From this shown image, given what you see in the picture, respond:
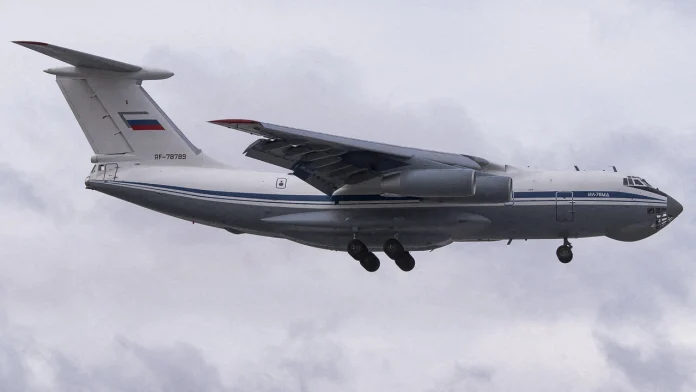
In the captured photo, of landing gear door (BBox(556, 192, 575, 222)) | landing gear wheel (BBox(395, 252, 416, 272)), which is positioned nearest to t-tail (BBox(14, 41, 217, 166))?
landing gear wheel (BBox(395, 252, 416, 272))

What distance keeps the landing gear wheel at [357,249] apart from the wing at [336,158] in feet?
2.61

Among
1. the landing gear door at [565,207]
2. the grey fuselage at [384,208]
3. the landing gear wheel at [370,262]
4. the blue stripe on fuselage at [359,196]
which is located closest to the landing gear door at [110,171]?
the grey fuselage at [384,208]

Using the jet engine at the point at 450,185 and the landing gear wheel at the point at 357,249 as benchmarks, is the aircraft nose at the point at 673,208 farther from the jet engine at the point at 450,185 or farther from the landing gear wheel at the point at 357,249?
the landing gear wheel at the point at 357,249

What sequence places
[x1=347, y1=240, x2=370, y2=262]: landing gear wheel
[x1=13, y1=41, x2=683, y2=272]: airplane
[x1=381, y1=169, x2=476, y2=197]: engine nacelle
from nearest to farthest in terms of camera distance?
[x1=381, y1=169, x2=476, y2=197]: engine nacelle
[x1=13, y1=41, x2=683, y2=272]: airplane
[x1=347, y1=240, x2=370, y2=262]: landing gear wheel

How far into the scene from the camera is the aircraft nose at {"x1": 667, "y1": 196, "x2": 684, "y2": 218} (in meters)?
16.1

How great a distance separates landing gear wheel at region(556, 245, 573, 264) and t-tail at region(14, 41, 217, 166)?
5.08 m

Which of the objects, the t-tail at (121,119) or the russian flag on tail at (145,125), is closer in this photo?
the t-tail at (121,119)

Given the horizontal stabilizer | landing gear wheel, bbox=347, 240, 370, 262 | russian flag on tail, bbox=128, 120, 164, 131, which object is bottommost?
landing gear wheel, bbox=347, 240, 370, 262

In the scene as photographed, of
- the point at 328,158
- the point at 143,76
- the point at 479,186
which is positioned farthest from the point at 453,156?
the point at 143,76

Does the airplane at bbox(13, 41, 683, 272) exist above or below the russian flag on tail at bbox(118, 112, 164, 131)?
below

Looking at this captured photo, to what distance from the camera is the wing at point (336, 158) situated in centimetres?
1545

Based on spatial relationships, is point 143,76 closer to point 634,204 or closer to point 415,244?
point 415,244

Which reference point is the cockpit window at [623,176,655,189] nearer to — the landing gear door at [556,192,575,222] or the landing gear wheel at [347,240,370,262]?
the landing gear door at [556,192,575,222]

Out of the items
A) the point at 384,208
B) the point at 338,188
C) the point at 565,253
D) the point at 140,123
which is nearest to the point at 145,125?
the point at 140,123
